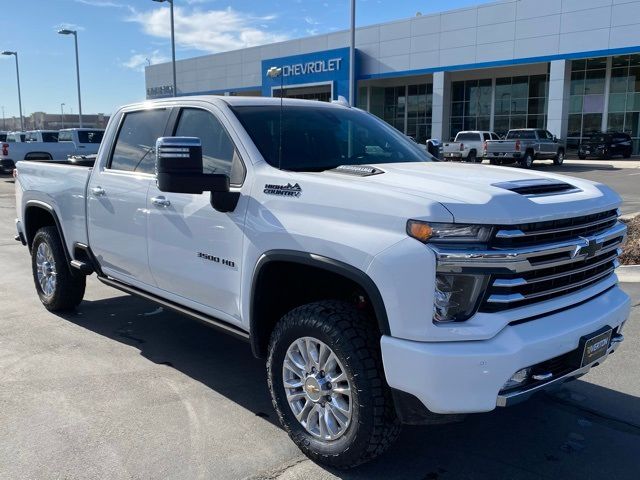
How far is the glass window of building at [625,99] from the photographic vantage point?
33531 mm

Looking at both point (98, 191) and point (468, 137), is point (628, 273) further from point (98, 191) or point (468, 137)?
point (468, 137)

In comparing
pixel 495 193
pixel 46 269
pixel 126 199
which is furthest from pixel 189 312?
pixel 46 269

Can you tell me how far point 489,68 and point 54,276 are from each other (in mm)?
Result: 34855

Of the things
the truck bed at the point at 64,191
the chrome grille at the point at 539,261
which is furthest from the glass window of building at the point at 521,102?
the chrome grille at the point at 539,261

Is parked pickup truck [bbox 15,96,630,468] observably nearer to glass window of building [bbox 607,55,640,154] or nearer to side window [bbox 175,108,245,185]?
side window [bbox 175,108,245,185]

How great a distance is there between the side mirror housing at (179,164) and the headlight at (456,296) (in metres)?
1.50

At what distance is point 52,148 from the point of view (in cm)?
2075

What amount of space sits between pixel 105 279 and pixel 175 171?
87.5 inches

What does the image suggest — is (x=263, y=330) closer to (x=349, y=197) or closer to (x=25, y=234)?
(x=349, y=197)

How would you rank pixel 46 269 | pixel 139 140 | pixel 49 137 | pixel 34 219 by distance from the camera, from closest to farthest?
pixel 139 140 < pixel 46 269 < pixel 34 219 < pixel 49 137

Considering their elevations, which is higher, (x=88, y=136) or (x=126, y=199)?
(x=88, y=136)

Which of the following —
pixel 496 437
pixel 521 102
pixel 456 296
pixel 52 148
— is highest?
pixel 521 102

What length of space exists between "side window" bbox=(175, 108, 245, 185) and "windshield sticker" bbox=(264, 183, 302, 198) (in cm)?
29

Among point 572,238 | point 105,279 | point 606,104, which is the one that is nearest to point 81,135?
point 105,279
